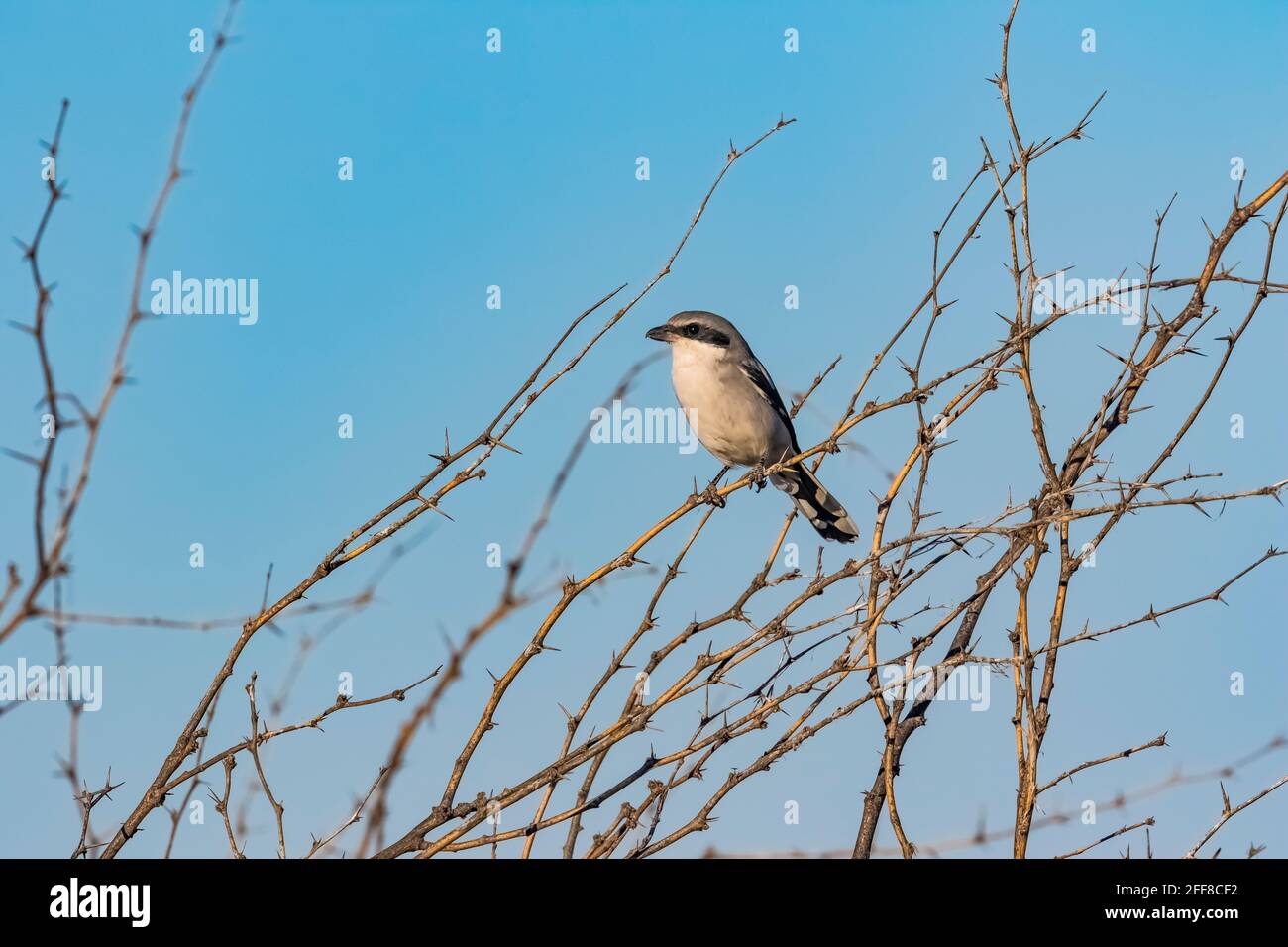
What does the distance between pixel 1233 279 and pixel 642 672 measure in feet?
7.14

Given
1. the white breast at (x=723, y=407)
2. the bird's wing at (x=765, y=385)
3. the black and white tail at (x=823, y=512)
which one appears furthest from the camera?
the bird's wing at (x=765, y=385)

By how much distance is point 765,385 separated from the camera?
26.2 ft

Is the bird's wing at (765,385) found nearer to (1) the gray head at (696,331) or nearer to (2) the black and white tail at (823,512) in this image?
(1) the gray head at (696,331)

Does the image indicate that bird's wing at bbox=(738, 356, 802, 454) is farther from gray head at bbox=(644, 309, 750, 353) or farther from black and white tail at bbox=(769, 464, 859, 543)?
black and white tail at bbox=(769, 464, 859, 543)

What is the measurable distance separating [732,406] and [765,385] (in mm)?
597

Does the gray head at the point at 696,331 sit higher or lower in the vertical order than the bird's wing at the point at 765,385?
higher

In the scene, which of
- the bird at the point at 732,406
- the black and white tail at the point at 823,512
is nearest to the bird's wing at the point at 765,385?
the bird at the point at 732,406

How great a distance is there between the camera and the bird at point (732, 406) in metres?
7.44

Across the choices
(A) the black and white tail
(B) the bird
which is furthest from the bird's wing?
(A) the black and white tail

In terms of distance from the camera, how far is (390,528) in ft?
9.80

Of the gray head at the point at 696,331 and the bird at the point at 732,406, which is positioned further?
the gray head at the point at 696,331

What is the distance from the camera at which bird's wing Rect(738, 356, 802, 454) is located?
25.7ft

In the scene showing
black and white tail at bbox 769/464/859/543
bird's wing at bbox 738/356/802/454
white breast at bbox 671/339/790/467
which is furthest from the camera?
bird's wing at bbox 738/356/802/454

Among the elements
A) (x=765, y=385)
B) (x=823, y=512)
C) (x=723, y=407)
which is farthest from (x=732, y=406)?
(x=823, y=512)
